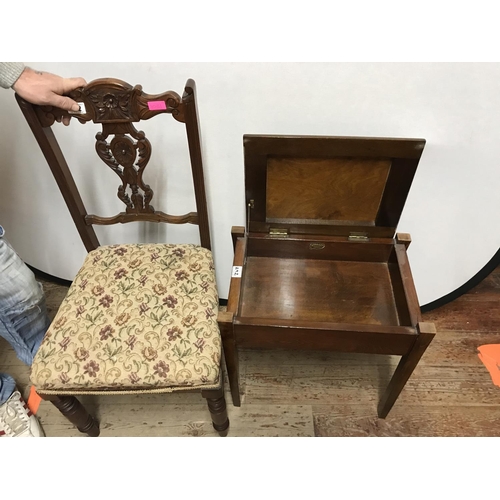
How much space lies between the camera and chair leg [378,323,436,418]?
32.6 inches

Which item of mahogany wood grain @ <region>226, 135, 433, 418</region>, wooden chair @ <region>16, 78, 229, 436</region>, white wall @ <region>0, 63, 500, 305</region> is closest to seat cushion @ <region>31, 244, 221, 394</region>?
wooden chair @ <region>16, 78, 229, 436</region>

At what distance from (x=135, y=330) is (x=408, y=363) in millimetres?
683

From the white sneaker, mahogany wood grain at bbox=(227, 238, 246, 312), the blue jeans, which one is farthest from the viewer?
the white sneaker

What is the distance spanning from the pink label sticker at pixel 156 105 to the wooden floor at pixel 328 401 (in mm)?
922

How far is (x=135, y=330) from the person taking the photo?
3.13ft

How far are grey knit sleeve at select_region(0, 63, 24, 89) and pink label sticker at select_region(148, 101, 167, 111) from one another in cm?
29

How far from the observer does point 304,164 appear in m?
0.98

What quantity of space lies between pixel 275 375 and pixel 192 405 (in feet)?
1.00

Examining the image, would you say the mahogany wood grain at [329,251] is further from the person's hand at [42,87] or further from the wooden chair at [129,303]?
the person's hand at [42,87]

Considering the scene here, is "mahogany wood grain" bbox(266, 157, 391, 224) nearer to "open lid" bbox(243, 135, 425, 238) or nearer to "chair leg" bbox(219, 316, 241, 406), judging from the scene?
"open lid" bbox(243, 135, 425, 238)

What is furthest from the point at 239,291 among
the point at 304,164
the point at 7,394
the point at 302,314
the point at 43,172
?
the point at 7,394

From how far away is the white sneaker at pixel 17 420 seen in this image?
1.19 m

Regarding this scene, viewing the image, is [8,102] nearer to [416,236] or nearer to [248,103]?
[248,103]

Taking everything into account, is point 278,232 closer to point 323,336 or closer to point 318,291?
point 318,291
